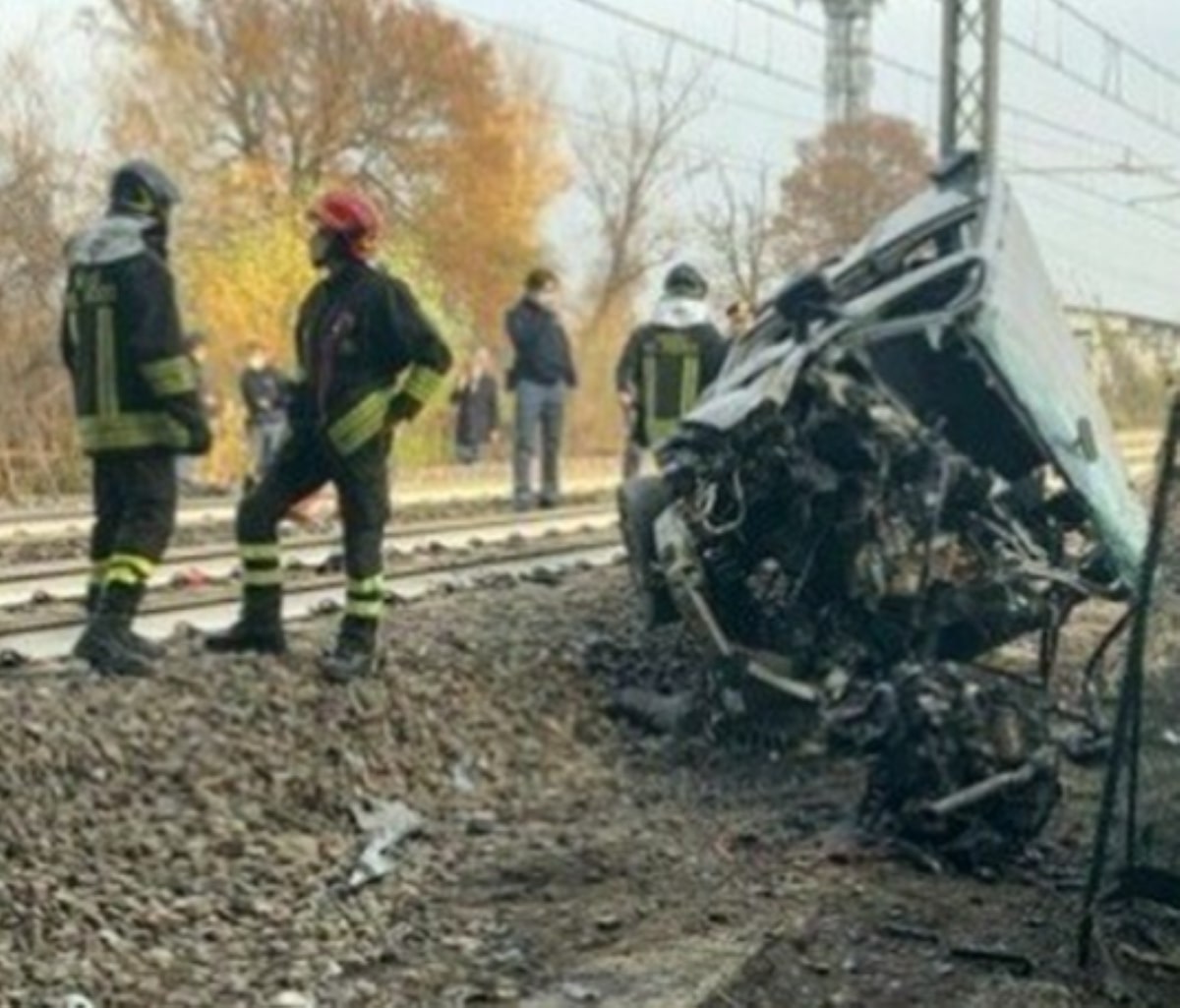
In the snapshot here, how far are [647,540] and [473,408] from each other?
66.4 feet

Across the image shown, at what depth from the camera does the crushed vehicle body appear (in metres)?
7.95

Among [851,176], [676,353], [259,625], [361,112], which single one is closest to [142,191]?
[259,625]

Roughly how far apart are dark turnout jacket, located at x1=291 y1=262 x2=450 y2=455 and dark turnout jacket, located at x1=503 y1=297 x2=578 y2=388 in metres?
9.13

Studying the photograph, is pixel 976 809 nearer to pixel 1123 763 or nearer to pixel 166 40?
pixel 1123 763

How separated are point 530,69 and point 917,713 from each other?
41.9m

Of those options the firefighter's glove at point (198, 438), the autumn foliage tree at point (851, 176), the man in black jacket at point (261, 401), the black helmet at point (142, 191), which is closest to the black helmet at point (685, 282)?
the black helmet at point (142, 191)

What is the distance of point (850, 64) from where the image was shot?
202 ft

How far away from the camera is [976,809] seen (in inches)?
258

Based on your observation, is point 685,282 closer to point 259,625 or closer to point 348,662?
point 259,625

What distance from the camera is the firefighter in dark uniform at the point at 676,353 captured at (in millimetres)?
12828

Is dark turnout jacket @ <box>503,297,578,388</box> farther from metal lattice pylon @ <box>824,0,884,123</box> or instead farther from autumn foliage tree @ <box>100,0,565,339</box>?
metal lattice pylon @ <box>824,0,884,123</box>

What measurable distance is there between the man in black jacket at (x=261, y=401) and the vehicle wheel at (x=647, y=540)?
414 inches

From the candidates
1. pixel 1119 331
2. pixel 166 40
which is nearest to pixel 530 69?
pixel 166 40

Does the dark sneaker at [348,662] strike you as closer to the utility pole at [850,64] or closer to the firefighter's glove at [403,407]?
the firefighter's glove at [403,407]
